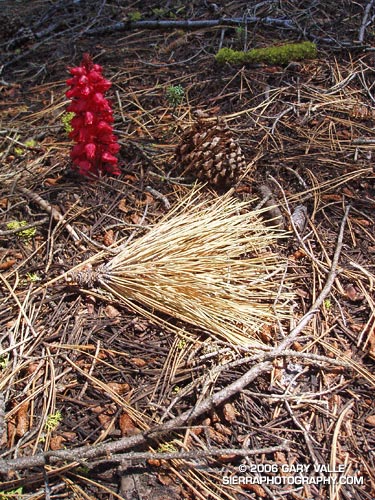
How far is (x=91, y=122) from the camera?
2.14m

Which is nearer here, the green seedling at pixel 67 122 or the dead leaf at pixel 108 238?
the dead leaf at pixel 108 238

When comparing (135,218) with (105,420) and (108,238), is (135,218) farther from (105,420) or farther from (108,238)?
(105,420)

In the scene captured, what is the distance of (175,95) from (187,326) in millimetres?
1490

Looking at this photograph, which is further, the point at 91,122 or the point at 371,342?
the point at 91,122

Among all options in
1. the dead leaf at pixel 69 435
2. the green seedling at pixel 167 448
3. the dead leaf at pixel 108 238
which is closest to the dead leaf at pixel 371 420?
the green seedling at pixel 167 448

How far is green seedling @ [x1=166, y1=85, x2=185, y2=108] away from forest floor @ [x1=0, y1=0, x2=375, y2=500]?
0.08 feet

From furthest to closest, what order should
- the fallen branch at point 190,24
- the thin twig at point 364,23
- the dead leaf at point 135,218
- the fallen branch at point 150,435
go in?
the fallen branch at point 190,24, the thin twig at point 364,23, the dead leaf at point 135,218, the fallen branch at point 150,435

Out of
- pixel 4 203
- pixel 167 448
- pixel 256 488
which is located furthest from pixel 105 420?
pixel 4 203

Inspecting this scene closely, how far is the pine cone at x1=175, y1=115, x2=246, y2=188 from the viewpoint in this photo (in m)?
2.19

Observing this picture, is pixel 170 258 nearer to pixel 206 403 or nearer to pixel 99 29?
pixel 206 403

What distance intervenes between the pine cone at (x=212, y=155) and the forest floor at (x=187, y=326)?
67 millimetres

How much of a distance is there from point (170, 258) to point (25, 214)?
2.58 feet

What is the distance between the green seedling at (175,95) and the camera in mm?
2680

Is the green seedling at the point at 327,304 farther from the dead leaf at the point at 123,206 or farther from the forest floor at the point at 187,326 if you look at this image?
the dead leaf at the point at 123,206
